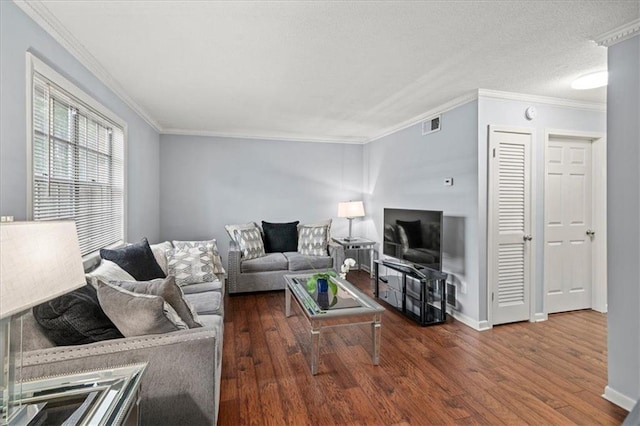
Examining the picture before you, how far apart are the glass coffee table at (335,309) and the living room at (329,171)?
1.36 metres

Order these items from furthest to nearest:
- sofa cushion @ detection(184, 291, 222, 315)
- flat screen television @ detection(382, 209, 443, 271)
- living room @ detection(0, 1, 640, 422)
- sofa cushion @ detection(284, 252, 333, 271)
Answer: sofa cushion @ detection(284, 252, 333, 271), flat screen television @ detection(382, 209, 443, 271), sofa cushion @ detection(184, 291, 222, 315), living room @ detection(0, 1, 640, 422)

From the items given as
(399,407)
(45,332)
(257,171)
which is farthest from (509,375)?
(257,171)

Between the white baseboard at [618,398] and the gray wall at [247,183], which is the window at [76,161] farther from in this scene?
the white baseboard at [618,398]

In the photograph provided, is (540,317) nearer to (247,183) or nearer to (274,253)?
(274,253)

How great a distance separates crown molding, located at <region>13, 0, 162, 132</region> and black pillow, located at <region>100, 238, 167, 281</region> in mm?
1540

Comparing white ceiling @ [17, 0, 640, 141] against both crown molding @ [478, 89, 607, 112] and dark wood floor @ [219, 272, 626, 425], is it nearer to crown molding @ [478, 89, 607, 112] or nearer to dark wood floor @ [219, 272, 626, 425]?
crown molding @ [478, 89, 607, 112]

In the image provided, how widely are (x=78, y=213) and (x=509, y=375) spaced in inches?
144

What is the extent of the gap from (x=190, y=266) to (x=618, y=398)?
11.8 feet

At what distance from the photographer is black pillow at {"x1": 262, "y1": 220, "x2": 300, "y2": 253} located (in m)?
5.02

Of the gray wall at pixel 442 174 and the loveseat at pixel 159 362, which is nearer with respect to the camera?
the loveseat at pixel 159 362

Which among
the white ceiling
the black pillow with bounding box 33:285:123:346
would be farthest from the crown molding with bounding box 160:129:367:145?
the black pillow with bounding box 33:285:123:346

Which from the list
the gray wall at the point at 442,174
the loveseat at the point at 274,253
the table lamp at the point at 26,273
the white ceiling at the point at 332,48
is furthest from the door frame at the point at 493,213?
the table lamp at the point at 26,273

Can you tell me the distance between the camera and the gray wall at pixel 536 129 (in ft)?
10.4

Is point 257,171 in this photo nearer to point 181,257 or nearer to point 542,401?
point 181,257
